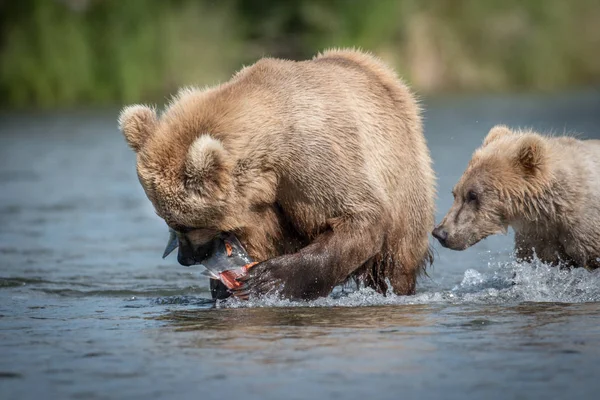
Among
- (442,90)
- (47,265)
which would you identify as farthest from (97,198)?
(442,90)

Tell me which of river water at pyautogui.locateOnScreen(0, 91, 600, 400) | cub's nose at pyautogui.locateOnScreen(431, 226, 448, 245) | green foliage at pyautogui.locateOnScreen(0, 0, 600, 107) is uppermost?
green foliage at pyautogui.locateOnScreen(0, 0, 600, 107)

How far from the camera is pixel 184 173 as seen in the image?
7074 mm

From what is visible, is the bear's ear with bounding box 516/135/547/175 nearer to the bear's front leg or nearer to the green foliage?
the bear's front leg

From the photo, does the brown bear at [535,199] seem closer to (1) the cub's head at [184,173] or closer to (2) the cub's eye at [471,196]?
(2) the cub's eye at [471,196]

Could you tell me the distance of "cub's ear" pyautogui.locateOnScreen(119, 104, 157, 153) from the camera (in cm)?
744

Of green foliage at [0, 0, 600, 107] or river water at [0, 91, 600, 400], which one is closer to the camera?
river water at [0, 91, 600, 400]

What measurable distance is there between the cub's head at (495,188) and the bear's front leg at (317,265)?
30.4 inches

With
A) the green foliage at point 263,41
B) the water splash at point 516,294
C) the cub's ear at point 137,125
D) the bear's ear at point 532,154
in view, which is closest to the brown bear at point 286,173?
the cub's ear at point 137,125

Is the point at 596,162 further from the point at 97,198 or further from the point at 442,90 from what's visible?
the point at 442,90

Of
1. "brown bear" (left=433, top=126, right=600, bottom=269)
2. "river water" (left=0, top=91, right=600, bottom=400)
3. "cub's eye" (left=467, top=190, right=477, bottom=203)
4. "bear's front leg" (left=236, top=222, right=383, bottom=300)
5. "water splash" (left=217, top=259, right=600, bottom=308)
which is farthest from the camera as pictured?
"cub's eye" (left=467, top=190, right=477, bottom=203)

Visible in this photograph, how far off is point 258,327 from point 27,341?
4.19ft

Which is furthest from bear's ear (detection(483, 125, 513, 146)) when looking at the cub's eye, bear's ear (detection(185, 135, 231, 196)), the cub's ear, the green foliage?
the green foliage

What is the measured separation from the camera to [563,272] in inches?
316

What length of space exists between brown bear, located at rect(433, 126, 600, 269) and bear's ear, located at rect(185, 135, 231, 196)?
5.55 feet
